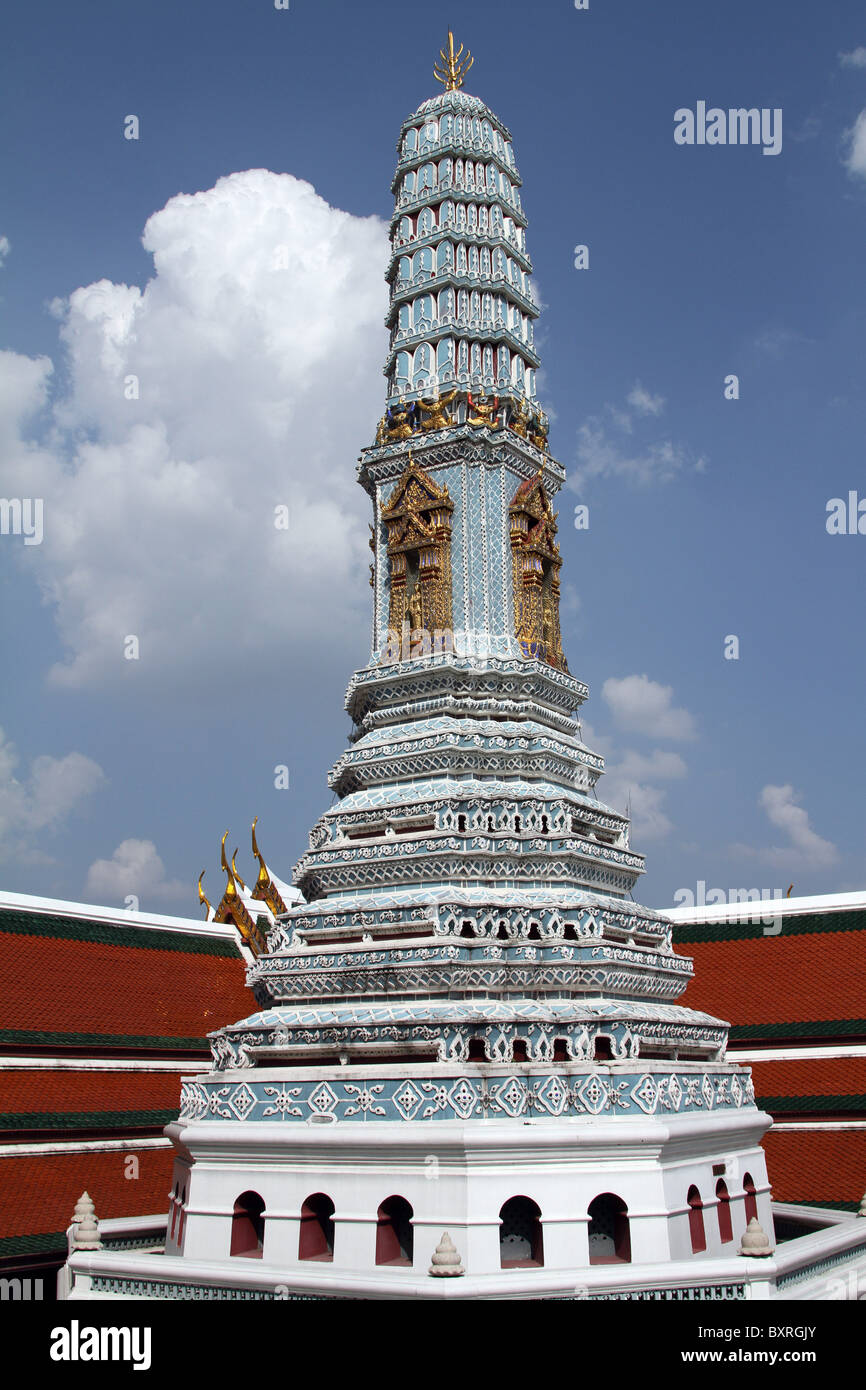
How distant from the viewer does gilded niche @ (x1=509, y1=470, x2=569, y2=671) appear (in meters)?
22.2

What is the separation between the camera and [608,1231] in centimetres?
1500

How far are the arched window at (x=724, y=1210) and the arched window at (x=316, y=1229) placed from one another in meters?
5.60

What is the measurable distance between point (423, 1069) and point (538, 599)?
1046 cm

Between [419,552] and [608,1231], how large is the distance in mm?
12507

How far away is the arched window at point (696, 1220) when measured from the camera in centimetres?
1556

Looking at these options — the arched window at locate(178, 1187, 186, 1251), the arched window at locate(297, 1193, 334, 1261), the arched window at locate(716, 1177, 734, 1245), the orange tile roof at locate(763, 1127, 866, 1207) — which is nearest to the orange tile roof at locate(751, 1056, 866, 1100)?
the orange tile roof at locate(763, 1127, 866, 1207)

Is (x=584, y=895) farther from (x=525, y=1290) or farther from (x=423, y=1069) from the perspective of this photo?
(x=525, y=1290)

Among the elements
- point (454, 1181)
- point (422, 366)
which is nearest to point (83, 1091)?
point (454, 1181)

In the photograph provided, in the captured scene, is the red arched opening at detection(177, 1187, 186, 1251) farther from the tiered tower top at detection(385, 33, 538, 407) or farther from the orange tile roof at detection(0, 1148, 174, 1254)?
the tiered tower top at detection(385, 33, 538, 407)

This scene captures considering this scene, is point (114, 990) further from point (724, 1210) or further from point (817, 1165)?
point (817, 1165)

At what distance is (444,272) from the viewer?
24.1 m

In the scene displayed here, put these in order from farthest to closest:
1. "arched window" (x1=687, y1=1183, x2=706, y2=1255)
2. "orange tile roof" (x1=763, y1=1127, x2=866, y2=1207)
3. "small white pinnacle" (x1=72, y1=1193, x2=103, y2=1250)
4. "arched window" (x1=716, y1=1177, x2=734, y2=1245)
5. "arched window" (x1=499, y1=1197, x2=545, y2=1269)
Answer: "orange tile roof" (x1=763, y1=1127, x2=866, y2=1207) < "arched window" (x1=716, y1=1177, x2=734, y2=1245) < "small white pinnacle" (x1=72, y1=1193, x2=103, y2=1250) < "arched window" (x1=687, y1=1183, x2=706, y2=1255) < "arched window" (x1=499, y1=1197, x2=545, y2=1269)

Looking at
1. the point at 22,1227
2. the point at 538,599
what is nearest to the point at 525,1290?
the point at 22,1227

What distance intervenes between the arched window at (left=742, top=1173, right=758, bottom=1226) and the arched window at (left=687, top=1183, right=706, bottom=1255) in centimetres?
200
